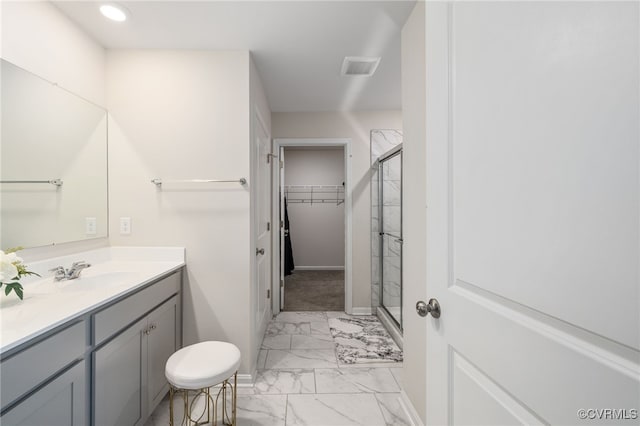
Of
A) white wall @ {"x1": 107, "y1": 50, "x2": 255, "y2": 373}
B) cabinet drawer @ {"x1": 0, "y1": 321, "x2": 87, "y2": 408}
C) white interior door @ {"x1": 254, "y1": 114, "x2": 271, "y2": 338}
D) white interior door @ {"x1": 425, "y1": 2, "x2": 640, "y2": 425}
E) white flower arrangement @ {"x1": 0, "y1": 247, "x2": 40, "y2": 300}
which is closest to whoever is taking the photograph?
white interior door @ {"x1": 425, "y1": 2, "x2": 640, "y2": 425}

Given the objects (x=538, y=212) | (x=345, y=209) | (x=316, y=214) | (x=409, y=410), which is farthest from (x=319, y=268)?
(x=538, y=212)

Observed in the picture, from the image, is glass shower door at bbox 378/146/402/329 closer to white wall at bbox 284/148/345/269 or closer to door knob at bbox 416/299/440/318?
door knob at bbox 416/299/440/318

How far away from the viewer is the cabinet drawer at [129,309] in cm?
120

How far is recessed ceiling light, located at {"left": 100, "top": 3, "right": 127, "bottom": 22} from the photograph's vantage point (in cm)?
153

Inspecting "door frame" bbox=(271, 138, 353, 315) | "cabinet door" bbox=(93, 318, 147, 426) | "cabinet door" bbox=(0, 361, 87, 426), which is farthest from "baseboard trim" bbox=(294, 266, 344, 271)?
"cabinet door" bbox=(0, 361, 87, 426)

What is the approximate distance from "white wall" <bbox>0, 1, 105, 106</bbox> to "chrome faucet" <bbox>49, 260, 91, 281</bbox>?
106 cm

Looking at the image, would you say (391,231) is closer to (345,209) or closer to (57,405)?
(345,209)

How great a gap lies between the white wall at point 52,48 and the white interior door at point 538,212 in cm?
197

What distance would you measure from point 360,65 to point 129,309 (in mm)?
2272

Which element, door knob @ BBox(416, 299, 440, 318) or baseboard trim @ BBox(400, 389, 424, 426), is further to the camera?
baseboard trim @ BBox(400, 389, 424, 426)

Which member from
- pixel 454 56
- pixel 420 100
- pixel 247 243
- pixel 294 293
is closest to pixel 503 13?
pixel 454 56

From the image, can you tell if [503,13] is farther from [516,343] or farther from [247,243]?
[247,243]

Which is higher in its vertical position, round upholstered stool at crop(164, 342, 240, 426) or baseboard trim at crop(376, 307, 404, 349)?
round upholstered stool at crop(164, 342, 240, 426)

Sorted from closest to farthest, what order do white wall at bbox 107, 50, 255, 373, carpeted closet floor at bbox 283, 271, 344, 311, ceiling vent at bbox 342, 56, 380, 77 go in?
1. white wall at bbox 107, 50, 255, 373
2. ceiling vent at bbox 342, 56, 380, 77
3. carpeted closet floor at bbox 283, 271, 344, 311
